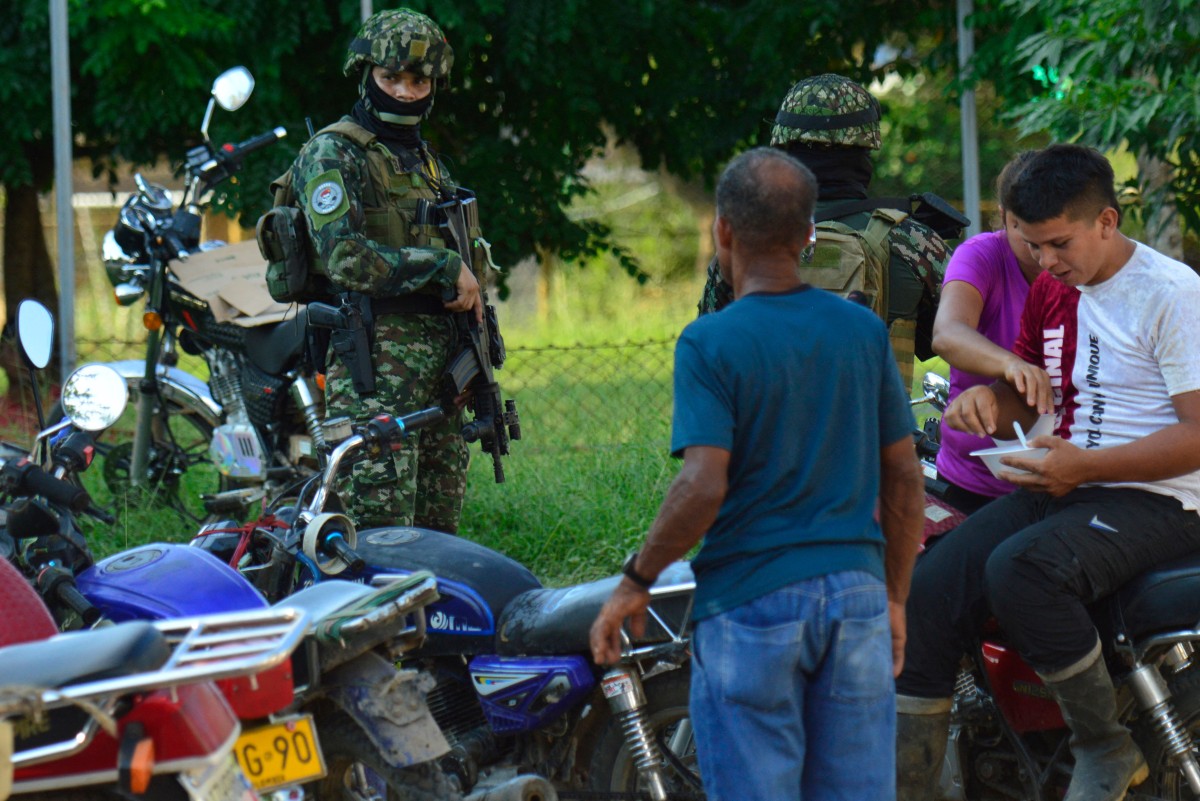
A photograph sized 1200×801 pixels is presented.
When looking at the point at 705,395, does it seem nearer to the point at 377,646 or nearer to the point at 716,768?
the point at 716,768

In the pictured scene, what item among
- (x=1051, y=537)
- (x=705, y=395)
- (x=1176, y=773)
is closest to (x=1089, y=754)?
(x=1176, y=773)

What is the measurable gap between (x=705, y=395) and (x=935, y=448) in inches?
66.2

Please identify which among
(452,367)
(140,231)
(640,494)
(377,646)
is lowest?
(640,494)

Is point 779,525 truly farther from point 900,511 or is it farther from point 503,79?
point 503,79

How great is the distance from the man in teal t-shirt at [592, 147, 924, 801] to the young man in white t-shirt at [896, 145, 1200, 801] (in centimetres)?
73

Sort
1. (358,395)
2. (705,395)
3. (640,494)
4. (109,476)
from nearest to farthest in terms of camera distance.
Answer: (705,395) < (358,395) < (640,494) < (109,476)

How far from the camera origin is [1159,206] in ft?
25.1

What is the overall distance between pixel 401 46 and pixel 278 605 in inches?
96.7

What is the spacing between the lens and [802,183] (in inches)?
109

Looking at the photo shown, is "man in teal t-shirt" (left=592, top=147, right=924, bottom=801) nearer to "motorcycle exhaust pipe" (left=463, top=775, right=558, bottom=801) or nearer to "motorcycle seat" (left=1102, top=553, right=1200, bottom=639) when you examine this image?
"motorcycle exhaust pipe" (left=463, top=775, right=558, bottom=801)

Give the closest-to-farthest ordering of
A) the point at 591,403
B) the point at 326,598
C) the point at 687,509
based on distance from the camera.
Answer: the point at 687,509, the point at 326,598, the point at 591,403

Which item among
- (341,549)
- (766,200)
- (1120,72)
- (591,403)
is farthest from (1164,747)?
(591,403)

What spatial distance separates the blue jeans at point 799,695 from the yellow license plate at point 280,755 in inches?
31.2

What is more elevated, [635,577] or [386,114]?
[386,114]
